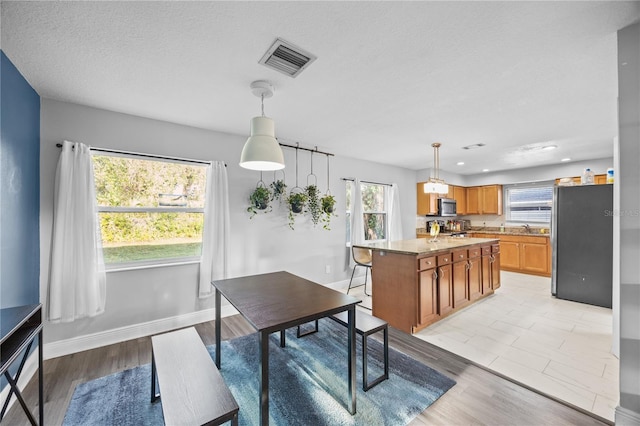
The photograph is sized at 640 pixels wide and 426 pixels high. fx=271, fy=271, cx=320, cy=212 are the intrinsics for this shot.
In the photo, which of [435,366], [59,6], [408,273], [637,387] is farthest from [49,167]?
[637,387]

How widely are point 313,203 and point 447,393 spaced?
281 centimetres

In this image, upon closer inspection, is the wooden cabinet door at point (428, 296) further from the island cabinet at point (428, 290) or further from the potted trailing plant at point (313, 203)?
A: the potted trailing plant at point (313, 203)

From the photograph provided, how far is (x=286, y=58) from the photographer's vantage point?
1824 mm

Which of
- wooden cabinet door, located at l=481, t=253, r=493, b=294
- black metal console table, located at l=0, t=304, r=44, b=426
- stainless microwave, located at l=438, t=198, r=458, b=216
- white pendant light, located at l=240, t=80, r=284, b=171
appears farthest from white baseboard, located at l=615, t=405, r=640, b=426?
stainless microwave, located at l=438, t=198, r=458, b=216

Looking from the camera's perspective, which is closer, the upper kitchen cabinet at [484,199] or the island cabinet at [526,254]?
the island cabinet at [526,254]

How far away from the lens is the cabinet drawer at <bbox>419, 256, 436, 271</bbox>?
2.84m

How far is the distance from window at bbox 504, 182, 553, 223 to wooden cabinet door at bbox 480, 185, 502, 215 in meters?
0.30

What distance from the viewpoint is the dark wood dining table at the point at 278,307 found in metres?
1.36

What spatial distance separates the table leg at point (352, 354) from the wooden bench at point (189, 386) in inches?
28.9

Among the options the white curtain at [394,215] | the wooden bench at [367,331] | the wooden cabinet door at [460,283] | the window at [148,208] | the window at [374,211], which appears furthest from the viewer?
the white curtain at [394,215]

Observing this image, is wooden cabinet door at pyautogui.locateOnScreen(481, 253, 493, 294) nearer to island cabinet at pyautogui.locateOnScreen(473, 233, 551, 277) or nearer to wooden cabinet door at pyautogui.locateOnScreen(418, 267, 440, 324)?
wooden cabinet door at pyautogui.locateOnScreen(418, 267, 440, 324)

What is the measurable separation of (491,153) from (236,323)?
4.62 m

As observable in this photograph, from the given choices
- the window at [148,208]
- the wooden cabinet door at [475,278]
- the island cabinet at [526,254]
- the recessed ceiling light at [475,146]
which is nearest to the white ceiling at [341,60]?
the window at [148,208]

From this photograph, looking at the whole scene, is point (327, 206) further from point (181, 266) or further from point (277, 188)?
point (181, 266)
